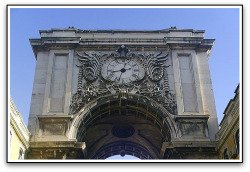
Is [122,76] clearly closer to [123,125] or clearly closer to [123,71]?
[123,71]

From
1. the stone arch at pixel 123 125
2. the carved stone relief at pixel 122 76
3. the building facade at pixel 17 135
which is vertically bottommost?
the building facade at pixel 17 135

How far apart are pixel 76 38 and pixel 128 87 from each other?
561 centimetres

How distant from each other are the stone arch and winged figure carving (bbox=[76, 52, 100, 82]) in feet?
6.95

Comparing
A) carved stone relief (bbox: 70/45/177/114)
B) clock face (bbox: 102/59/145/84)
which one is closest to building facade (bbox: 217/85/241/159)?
carved stone relief (bbox: 70/45/177/114)

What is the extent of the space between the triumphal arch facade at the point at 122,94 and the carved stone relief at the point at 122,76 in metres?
0.07

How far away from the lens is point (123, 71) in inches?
1158

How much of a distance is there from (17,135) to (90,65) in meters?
8.96

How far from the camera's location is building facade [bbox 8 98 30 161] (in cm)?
2076

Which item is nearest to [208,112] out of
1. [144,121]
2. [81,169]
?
[144,121]

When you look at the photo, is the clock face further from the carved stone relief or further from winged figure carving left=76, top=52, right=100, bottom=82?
winged figure carving left=76, top=52, right=100, bottom=82

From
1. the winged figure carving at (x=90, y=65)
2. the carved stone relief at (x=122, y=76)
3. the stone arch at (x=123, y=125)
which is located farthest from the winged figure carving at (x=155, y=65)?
the winged figure carving at (x=90, y=65)

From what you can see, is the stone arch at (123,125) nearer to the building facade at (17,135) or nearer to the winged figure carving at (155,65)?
the winged figure carving at (155,65)

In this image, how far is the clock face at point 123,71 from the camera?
2897 centimetres
